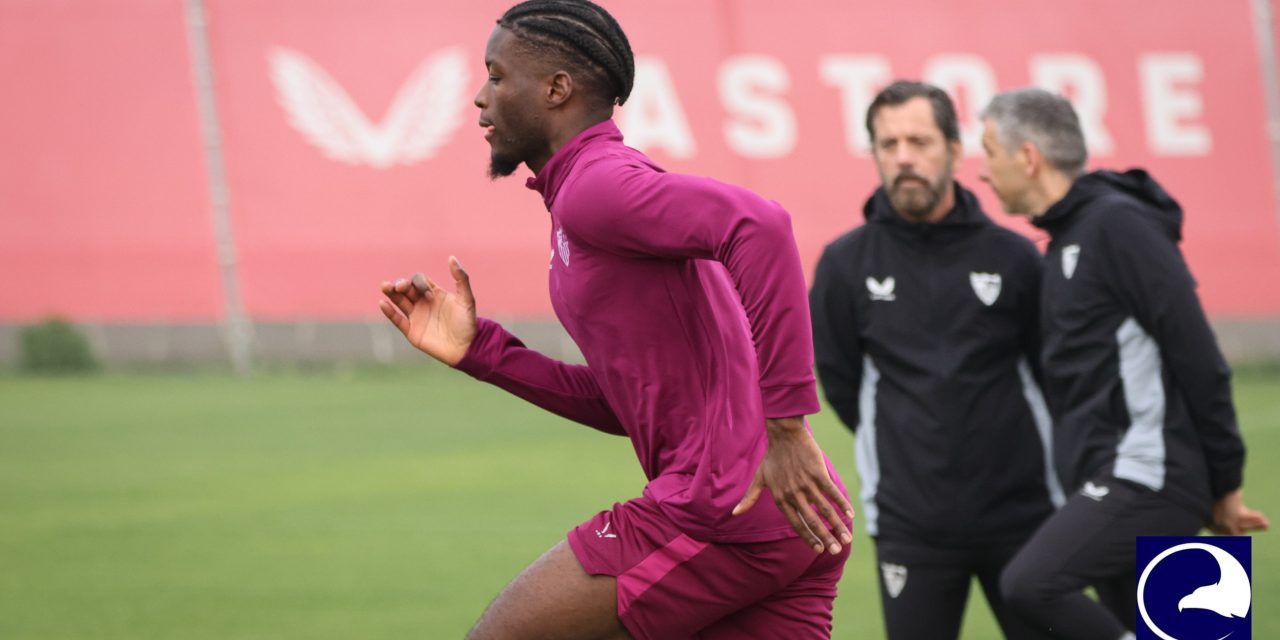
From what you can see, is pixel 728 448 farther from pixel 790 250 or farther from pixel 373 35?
pixel 373 35

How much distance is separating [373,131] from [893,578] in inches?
623

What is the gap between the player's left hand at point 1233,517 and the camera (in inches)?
209

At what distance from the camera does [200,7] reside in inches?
830

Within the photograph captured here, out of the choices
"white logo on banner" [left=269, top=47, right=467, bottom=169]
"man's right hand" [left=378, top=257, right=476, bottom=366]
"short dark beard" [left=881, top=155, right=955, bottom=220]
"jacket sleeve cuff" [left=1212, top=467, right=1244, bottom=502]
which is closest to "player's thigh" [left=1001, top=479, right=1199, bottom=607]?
"jacket sleeve cuff" [left=1212, top=467, right=1244, bottom=502]

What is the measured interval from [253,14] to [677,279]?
18.0 m

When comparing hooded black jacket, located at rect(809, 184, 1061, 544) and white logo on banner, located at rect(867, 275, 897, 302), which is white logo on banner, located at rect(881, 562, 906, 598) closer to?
hooded black jacket, located at rect(809, 184, 1061, 544)

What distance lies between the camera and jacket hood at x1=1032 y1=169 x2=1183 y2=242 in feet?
18.3

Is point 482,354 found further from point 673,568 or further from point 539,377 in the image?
point 673,568

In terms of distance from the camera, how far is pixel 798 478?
374 cm

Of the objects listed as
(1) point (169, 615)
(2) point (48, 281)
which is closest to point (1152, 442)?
(1) point (169, 615)

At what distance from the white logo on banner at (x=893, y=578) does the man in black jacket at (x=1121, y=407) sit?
543 mm

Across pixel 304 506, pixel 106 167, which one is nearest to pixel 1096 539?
pixel 304 506

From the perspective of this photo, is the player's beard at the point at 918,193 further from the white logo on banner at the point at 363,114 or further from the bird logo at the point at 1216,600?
the white logo on banner at the point at 363,114

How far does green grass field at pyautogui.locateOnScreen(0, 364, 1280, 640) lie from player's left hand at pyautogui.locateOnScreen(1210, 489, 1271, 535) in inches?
97.6
